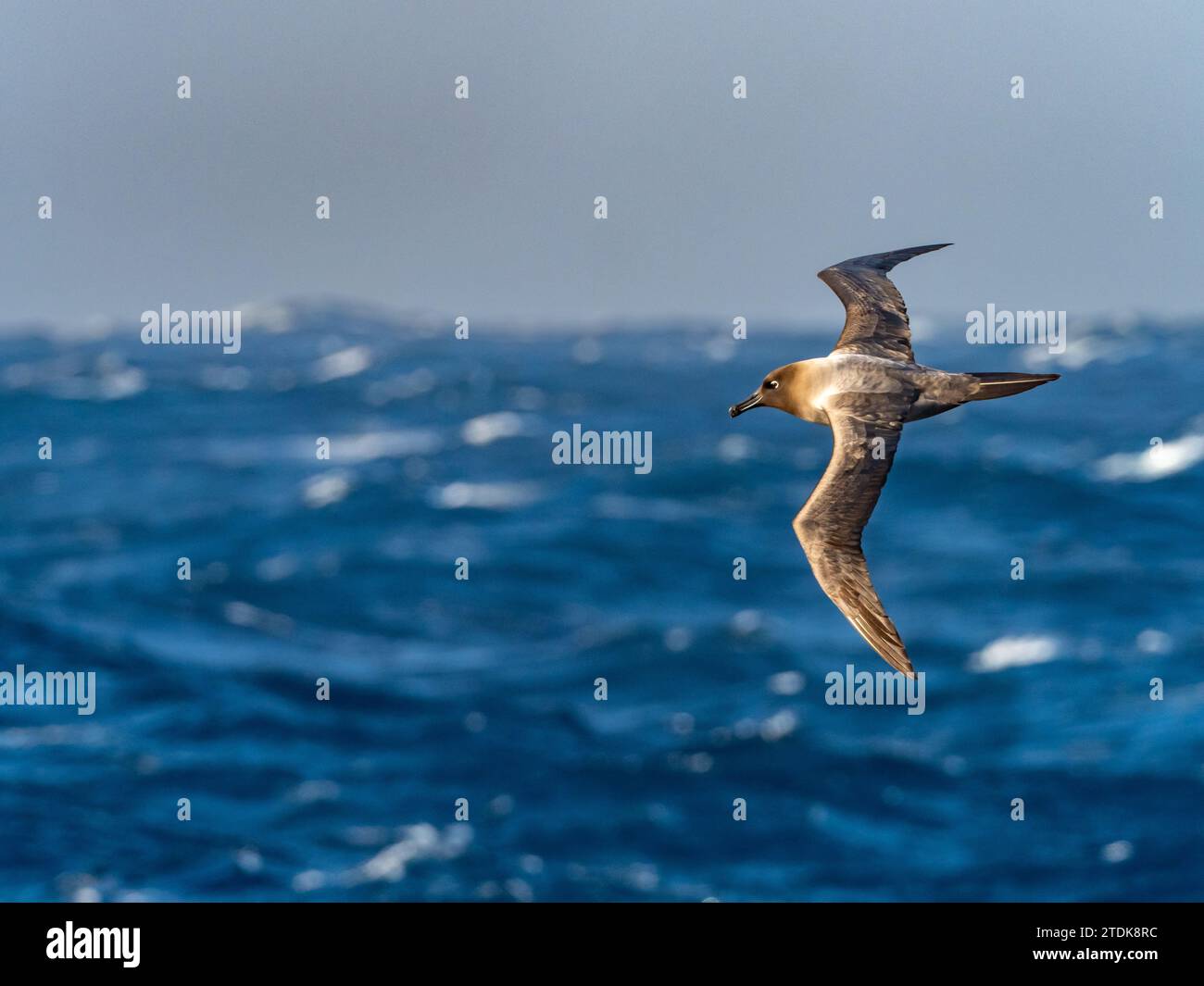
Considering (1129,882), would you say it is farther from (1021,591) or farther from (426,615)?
(426,615)

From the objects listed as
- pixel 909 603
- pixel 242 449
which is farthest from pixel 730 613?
pixel 242 449

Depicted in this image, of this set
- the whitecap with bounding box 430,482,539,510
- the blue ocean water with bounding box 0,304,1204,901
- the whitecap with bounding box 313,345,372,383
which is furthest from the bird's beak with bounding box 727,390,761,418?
the whitecap with bounding box 313,345,372,383

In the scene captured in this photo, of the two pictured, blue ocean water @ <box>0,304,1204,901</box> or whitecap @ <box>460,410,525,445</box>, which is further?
whitecap @ <box>460,410,525,445</box>

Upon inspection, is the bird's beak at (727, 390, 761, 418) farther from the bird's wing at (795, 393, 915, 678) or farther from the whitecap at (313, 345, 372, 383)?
the whitecap at (313, 345, 372, 383)

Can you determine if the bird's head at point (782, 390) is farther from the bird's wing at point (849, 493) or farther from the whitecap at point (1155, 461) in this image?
the whitecap at point (1155, 461)

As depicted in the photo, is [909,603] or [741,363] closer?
[909,603]

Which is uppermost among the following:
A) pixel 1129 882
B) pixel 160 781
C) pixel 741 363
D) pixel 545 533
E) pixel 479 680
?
pixel 741 363

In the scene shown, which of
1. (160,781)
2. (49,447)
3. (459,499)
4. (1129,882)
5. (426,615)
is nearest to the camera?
(1129,882)

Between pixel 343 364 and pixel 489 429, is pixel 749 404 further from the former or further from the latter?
pixel 343 364
